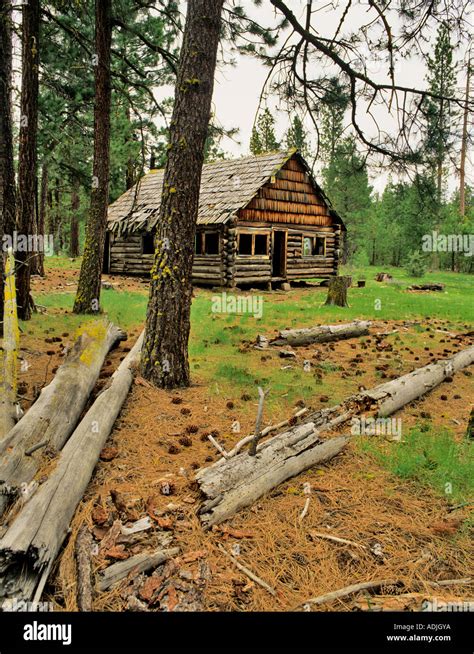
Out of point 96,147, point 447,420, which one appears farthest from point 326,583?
point 96,147

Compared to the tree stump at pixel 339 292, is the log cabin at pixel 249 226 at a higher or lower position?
higher

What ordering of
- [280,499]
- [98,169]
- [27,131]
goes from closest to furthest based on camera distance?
[280,499] < [27,131] < [98,169]

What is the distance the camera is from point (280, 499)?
3631 mm

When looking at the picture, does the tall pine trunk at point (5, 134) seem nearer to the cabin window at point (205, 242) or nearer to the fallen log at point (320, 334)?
the fallen log at point (320, 334)

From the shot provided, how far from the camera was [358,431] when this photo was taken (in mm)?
4906

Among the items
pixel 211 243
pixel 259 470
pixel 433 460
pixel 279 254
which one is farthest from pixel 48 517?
pixel 279 254

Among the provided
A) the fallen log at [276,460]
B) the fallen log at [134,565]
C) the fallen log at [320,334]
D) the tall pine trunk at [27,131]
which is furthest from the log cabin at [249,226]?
the fallen log at [134,565]

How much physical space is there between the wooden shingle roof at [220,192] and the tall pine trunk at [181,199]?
12889mm

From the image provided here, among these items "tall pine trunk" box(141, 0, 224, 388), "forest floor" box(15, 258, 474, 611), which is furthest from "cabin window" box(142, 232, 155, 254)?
"tall pine trunk" box(141, 0, 224, 388)

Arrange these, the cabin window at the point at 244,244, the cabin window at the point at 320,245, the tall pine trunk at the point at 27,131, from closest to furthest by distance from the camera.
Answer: the tall pine trunk at the point at 27,131, the cabin window at the point at 244,244, the cabin window at the point at 320,245

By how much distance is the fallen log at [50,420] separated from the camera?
3.28 meters

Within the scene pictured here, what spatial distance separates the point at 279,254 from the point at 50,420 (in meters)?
21.1
